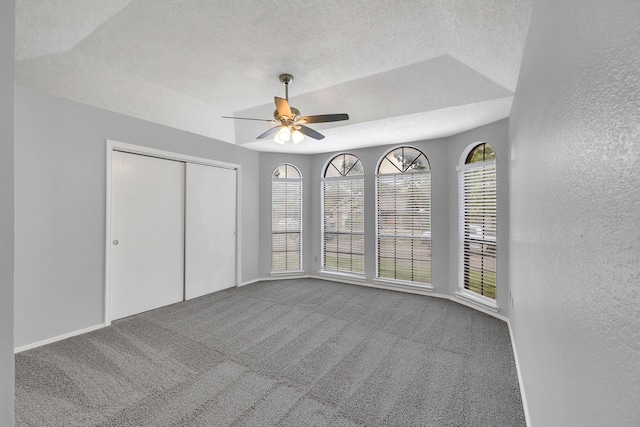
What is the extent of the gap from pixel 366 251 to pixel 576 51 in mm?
4277

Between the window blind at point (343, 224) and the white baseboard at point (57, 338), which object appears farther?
the window blind at point (343, 224)

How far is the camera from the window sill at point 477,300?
342 centimetres

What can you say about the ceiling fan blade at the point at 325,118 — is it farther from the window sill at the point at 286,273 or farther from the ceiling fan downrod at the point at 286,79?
the window sill at the point at 286,273

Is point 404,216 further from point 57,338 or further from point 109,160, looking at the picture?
point 57,338

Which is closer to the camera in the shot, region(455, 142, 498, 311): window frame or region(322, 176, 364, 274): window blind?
region(455, 142, 498, 311): window frame

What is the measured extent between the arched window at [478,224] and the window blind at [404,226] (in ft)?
1.75

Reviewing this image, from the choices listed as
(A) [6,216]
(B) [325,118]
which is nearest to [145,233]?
(B) [325,118]

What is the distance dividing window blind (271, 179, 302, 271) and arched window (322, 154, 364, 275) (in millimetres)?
522

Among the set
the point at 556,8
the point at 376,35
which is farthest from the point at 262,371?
the point at 376,35

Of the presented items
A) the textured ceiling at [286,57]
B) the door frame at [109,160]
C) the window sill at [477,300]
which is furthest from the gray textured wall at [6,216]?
the window sill at [477,300]

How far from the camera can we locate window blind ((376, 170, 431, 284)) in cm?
441

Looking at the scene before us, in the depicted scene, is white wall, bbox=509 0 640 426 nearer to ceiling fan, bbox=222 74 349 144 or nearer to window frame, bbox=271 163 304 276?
ceiling fan, bbox=222 74 349 144

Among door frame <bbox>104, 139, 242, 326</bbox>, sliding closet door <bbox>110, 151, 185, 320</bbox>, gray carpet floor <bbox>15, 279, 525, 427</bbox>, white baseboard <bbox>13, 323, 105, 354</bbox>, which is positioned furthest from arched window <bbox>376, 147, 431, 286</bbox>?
white baseboard <bbox>13, 323, 105, 354</bbox>

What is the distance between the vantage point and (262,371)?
231 centimetres
